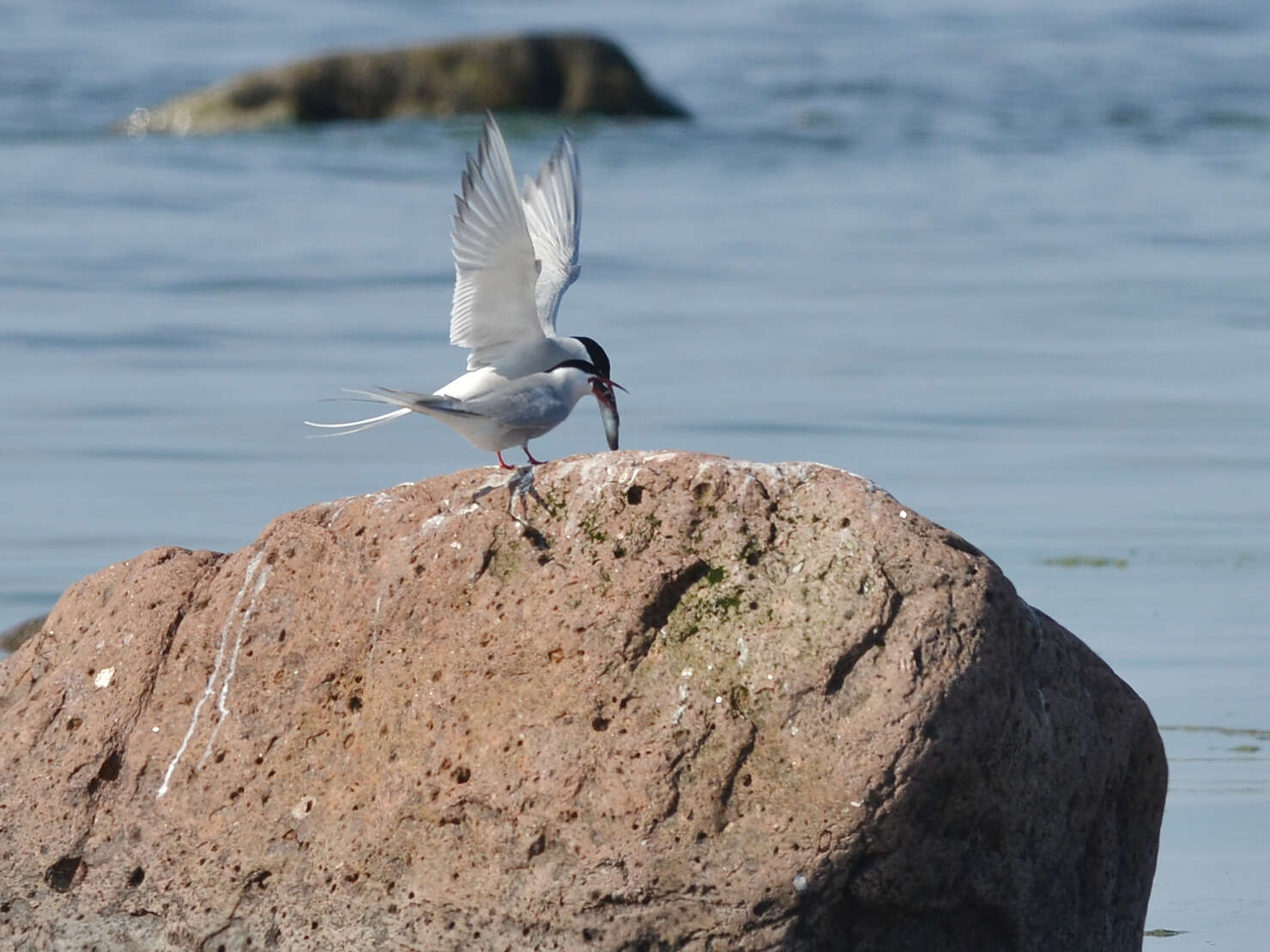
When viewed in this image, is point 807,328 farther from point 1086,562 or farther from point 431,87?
point 431,87

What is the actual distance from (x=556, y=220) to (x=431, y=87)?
74.4 feet

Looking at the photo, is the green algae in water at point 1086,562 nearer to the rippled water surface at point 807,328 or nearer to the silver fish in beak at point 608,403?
the rippled water surface at point 807,328

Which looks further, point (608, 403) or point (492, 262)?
point (492, 262)

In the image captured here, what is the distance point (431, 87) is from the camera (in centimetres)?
3042

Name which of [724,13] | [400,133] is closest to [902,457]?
[400,133]

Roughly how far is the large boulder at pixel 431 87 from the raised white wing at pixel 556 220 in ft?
71.3

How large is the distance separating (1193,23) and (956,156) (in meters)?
19.5

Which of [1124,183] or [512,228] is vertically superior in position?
[512,228]

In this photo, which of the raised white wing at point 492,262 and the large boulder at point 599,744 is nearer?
the large boulder at point 599,744

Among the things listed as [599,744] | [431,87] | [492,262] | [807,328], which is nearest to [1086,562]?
[492,262]

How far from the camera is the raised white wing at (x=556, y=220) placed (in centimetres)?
813

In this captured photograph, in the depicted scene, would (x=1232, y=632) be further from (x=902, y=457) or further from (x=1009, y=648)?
(x=1009, y=648)

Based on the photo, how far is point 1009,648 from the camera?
16.4 ft

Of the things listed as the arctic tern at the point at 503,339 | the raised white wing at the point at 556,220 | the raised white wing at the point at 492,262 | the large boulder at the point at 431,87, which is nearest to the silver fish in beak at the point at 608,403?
the arctic tern at the point at 503,339
